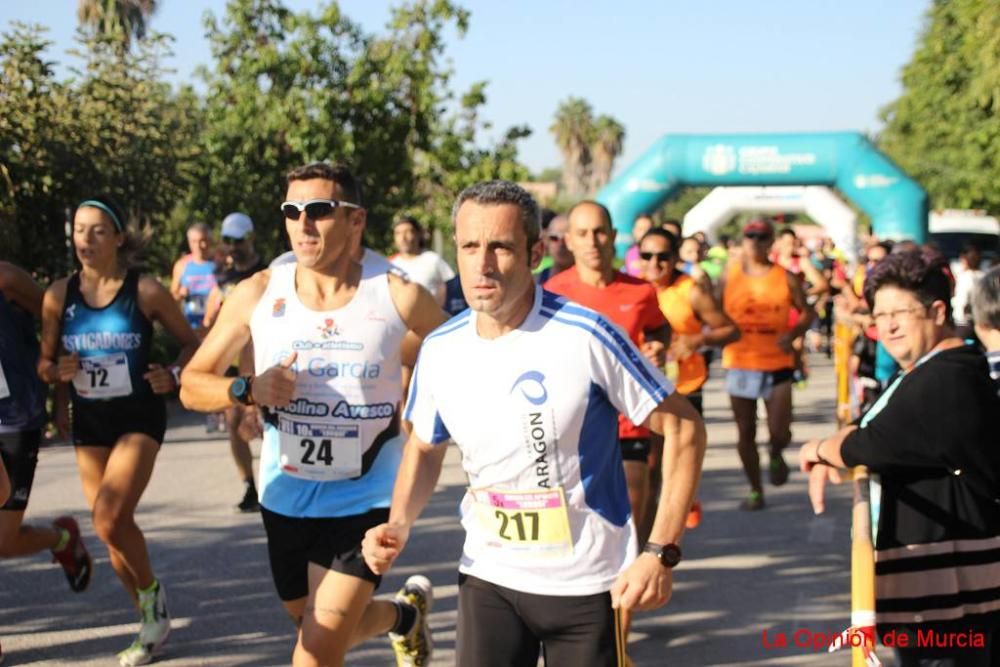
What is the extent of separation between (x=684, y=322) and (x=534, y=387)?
4.66 m

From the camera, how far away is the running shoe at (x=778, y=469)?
9594 mm

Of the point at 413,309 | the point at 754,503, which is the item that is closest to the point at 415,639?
the point at 413,309

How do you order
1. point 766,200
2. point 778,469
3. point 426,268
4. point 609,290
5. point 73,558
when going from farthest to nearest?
point 766,200
point 426,268
point 778,469
point 73,558
point 609,290

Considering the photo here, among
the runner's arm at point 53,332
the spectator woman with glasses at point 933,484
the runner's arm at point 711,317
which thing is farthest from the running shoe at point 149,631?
the runner's arm at point 711,317

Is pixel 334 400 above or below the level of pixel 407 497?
above

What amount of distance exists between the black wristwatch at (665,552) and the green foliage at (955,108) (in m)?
11.9

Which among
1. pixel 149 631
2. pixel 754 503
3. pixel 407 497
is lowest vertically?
pixel 754 503

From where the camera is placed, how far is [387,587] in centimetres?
696

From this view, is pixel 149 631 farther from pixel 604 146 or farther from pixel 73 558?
pixel 604 146

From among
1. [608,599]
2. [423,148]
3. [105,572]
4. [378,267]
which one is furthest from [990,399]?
[423,148]

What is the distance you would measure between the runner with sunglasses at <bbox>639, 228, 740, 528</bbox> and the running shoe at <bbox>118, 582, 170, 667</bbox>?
322 cm

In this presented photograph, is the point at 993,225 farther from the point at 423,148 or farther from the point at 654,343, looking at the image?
the point at 654,343

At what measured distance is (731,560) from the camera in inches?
299

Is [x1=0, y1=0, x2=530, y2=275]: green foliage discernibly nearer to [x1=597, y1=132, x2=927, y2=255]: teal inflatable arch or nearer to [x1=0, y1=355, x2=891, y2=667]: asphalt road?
[x1=597, y1=132, x2=927, y2=255]: teal inflatable arch
